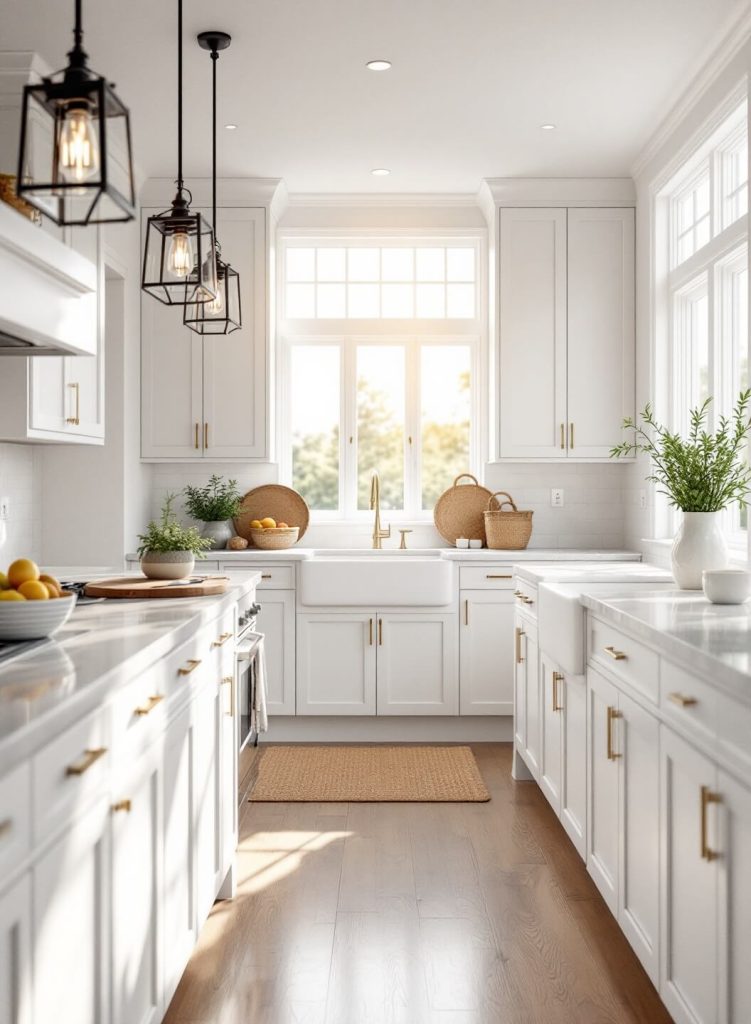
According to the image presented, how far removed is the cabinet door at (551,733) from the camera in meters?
3.32

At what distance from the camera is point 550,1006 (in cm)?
235

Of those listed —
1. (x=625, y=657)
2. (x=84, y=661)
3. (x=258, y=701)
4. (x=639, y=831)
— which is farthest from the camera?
(x=258, y=701)

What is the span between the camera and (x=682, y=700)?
1.95 m

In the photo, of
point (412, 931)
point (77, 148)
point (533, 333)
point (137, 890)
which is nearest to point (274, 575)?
point (533, 333)

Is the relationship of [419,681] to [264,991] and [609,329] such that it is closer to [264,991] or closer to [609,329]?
[609,329]

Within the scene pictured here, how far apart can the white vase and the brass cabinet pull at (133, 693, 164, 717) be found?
5.81 ft

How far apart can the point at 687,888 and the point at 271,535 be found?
334cm

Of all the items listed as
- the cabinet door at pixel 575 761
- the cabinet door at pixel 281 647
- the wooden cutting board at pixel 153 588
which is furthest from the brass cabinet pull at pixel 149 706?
the cabinet door at pixel 281 647

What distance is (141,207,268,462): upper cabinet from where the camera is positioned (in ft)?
16.5

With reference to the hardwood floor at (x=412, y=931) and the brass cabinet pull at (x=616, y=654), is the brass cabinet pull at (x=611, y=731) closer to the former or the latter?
the brass cabinet pull at (x=616, y=654)

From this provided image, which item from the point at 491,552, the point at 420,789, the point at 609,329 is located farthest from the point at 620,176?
the point at 420,789

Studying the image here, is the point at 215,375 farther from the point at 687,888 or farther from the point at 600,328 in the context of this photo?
the point at 687,888

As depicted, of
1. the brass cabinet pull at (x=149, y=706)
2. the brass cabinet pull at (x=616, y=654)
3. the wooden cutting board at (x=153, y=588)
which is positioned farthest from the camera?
the wooden cutting board at (x=153, y=588)

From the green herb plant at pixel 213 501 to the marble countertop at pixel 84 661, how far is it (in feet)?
7.41
